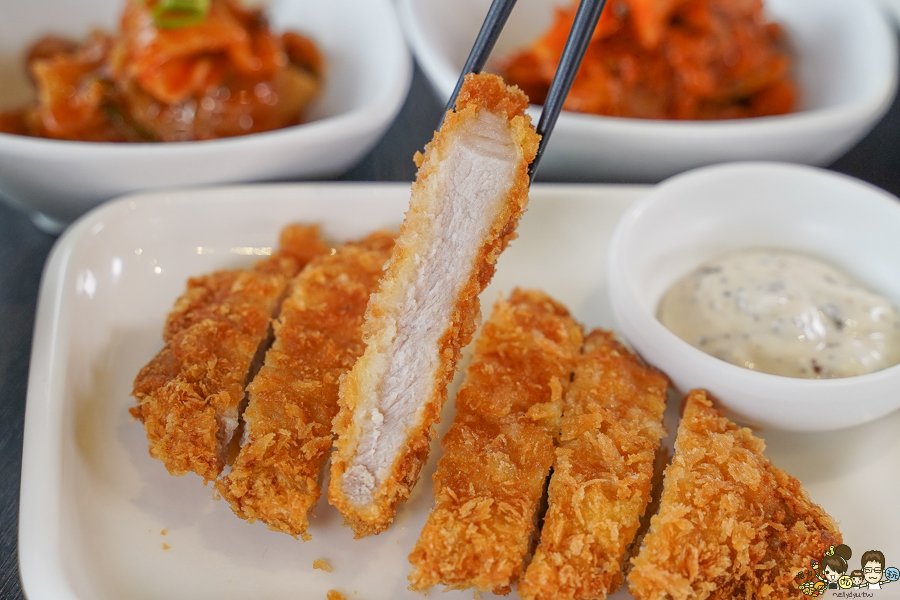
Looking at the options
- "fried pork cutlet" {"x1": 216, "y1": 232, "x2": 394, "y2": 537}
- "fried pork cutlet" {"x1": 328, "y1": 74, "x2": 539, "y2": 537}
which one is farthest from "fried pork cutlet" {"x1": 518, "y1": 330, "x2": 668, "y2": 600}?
"fried pork cutlet" {"x1": 216, "y1": 232, "x2": 394, "y2": 537}

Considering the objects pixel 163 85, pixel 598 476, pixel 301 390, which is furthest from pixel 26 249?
pixel 598 476

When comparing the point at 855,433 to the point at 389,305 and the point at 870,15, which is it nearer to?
the point at 389,305

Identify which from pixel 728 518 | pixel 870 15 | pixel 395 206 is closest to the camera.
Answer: pixel 728 518

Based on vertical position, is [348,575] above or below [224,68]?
below

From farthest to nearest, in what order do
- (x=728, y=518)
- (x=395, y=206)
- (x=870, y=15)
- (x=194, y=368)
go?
(x=870, y=15) < (x=395, y=206) < (x=194, y=368) < (x=728, y=518)

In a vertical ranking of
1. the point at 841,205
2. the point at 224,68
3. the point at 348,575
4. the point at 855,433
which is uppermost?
the point at 841,205

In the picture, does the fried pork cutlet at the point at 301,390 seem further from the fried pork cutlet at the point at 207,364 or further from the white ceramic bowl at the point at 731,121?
the white ceramic bowl at the point at 731,121

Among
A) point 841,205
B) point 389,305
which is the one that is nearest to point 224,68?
point 389,305
